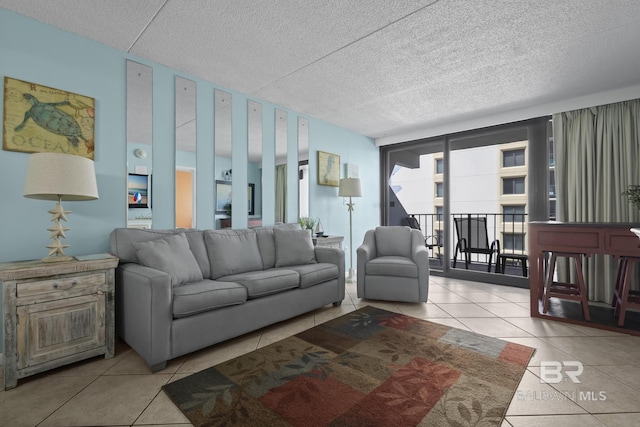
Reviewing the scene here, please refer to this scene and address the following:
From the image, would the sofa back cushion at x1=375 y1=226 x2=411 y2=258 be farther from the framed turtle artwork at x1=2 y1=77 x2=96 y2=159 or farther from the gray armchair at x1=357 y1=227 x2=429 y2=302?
the framed turtle artwork at x1=2 y1=77 x2=96 y2=159

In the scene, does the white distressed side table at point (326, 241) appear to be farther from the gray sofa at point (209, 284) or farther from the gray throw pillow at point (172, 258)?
the gray throw pillow at point (172, 258)

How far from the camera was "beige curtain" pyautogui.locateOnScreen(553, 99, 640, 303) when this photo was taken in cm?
326

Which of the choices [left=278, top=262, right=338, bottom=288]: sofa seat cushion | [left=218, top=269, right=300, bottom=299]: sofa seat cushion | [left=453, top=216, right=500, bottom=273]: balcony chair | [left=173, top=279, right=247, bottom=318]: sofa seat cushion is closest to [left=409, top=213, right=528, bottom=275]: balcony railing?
[left=453, top=216, right=500, bottom=273]: balcony chair

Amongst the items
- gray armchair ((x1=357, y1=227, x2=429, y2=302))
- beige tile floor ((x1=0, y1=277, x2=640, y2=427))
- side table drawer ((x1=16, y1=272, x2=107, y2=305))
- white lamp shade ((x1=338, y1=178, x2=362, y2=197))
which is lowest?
beige tile floor ((x1=0, y1=277, x2=640, y2=427))

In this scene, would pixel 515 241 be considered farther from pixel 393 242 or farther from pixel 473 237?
pixel 393 242

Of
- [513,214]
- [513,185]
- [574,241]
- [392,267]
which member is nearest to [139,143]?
[392,267]

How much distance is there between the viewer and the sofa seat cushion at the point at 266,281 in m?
2.38

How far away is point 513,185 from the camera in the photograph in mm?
6770

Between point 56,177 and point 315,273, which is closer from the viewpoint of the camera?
point 56,177

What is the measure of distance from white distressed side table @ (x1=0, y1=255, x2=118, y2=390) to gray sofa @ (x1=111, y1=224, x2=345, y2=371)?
0.16 metres

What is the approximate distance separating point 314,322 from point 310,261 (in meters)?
0.68

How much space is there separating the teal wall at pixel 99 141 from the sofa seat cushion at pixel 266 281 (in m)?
0.96

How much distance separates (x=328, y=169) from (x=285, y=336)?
2.73 meters

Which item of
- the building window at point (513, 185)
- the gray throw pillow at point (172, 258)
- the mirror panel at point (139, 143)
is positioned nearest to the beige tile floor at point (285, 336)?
the gray throw pillow at point (172, 258)
